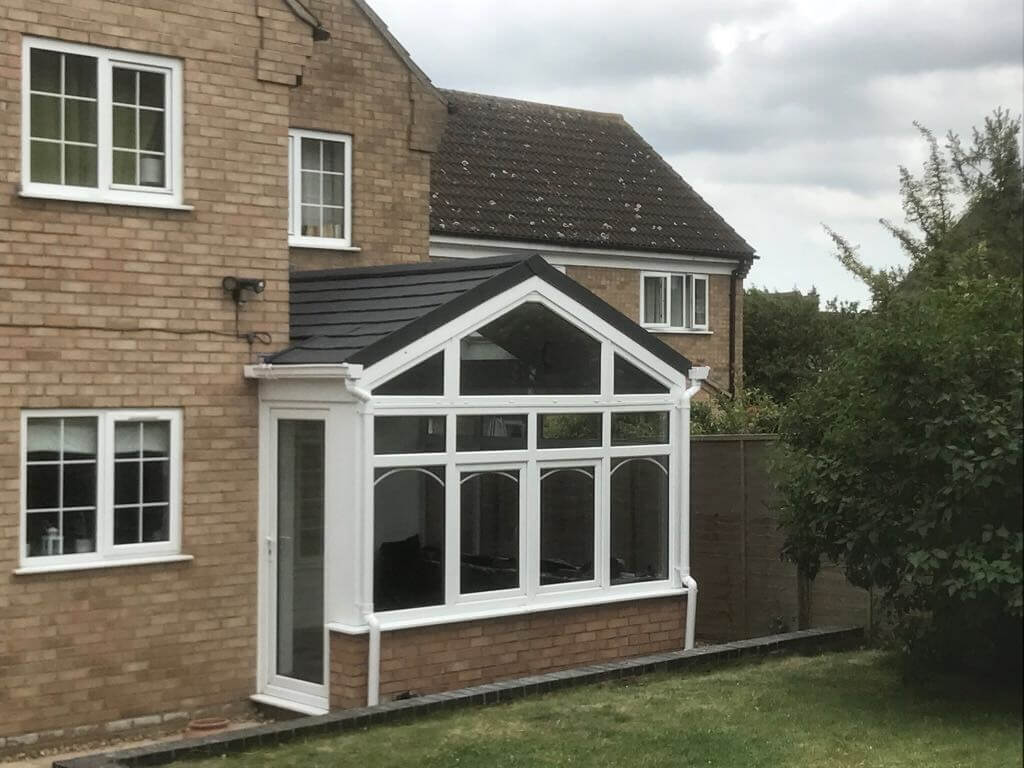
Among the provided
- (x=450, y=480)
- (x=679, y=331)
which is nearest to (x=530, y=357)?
(x=450, y=480)

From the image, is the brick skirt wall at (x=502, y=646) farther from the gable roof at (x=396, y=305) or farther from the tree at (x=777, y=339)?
the tree at (x=777, y=339)

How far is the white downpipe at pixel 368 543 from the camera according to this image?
34.6ft

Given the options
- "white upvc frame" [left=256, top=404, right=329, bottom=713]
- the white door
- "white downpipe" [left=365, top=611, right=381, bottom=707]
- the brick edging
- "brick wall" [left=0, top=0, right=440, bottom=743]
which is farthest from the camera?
"white upvc frame" [left=256, top=404, right=329, bottom=713]

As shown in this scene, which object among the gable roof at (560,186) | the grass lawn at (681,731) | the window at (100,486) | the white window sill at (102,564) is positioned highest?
the gable roof at (560,186)

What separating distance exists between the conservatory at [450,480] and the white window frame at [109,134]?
1.67m

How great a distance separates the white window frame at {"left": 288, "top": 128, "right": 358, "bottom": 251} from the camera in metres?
15.0

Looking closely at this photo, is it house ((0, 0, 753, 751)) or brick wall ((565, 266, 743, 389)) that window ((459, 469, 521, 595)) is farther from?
brick wall ((565, 266, 743, 389))

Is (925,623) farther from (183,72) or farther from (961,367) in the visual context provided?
(183,72)

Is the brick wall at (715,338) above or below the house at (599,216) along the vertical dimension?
below

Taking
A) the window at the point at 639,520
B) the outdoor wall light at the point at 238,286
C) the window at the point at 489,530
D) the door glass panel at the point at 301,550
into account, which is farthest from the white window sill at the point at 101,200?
the window at the point at 639,520

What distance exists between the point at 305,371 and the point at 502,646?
2.94 metres

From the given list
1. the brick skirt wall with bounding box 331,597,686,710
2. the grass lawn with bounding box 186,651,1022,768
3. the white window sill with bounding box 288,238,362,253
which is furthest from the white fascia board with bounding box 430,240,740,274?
the grass lawn with bounding box 186,651,1022,768

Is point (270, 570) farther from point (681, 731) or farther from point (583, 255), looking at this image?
point (583, 255)

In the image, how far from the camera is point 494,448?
11578 millimetres
